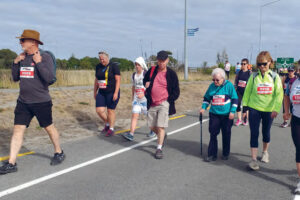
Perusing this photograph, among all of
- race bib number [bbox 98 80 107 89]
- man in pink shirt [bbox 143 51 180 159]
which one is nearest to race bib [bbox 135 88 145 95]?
race bib number [bbox 98 80 107 89]

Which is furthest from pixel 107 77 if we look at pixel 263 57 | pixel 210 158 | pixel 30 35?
pixel 263 57

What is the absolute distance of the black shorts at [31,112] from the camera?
482 cm

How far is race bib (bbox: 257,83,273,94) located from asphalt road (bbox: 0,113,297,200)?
1.30m

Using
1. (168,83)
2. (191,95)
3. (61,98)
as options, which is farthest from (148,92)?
(191,95)

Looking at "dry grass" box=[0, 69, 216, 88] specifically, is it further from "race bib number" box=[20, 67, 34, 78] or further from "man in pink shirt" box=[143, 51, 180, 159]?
"man in pink shirt" box=[143, 51, 180, 159]

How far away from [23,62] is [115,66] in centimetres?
277

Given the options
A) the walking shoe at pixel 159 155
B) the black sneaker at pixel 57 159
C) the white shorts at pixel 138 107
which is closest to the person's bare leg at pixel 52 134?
the black sneaker at pixel 57 159

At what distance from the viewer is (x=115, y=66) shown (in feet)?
23.8

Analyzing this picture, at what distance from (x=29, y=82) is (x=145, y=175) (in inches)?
92.9

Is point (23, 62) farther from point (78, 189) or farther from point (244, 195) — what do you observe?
point (244, 195)

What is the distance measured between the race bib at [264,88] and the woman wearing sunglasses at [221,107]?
46cm

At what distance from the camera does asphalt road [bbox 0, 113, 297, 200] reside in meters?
3.94

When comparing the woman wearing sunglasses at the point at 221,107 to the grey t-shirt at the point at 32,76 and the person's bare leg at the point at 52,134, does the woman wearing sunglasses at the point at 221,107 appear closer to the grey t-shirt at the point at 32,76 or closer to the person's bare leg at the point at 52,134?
the person's bare leg at the point at 52,134

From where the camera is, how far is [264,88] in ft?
16.3
